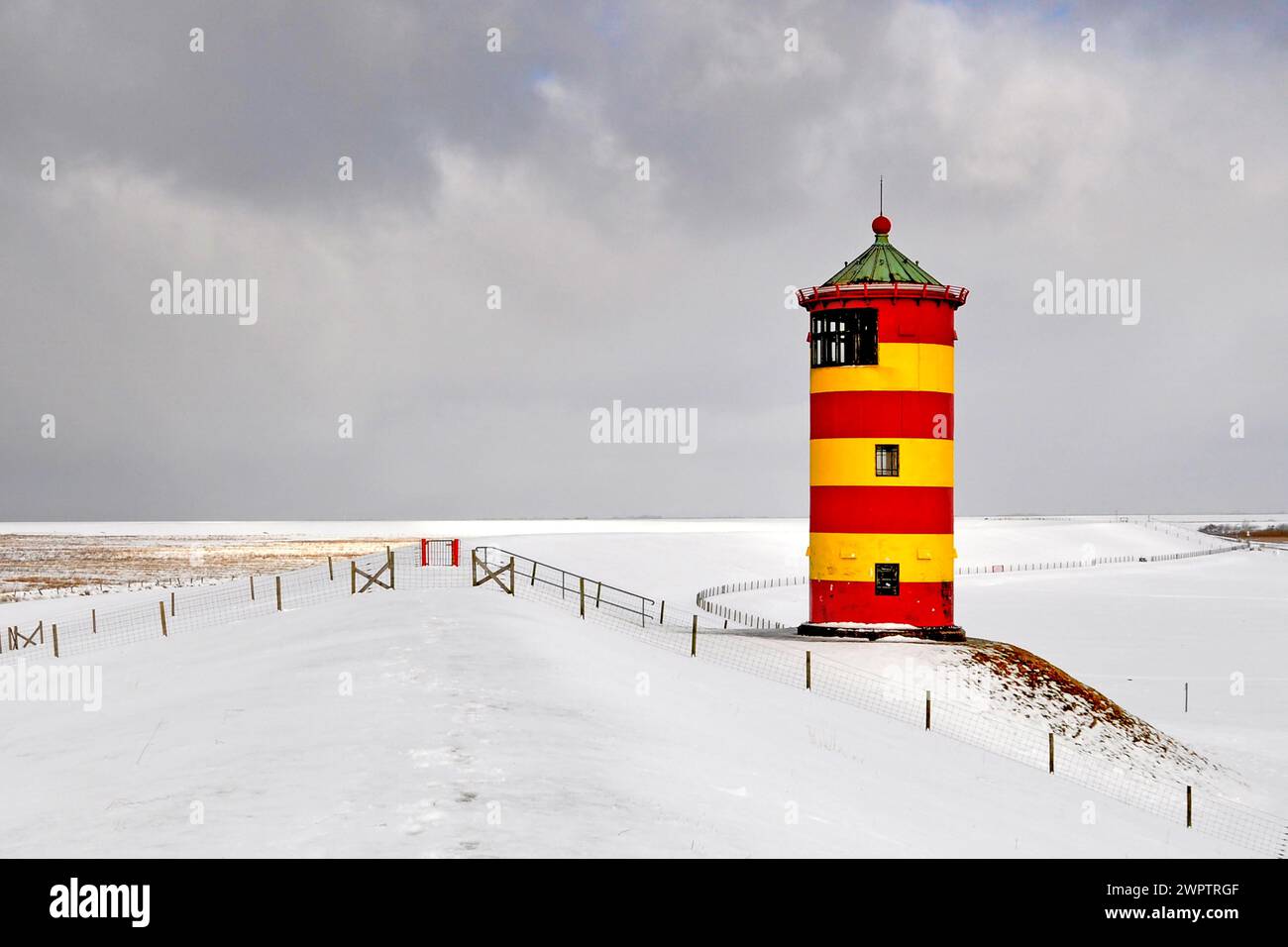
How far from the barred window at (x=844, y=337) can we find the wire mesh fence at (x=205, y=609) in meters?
13.6

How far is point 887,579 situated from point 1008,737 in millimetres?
7111

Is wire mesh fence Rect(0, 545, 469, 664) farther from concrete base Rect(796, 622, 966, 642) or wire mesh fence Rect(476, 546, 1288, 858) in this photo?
concrete base Rect(796, 622, 966, 642)

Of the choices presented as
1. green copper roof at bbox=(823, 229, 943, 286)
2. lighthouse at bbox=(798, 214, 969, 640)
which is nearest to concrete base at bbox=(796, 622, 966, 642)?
lighthouse at bbox=(798, 214, 969, 640)

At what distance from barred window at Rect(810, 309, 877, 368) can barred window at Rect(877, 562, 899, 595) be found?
19.4 feet

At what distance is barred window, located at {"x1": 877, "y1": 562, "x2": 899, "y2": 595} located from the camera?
32.8 m

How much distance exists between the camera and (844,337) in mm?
33062

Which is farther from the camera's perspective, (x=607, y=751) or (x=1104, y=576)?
(x=1104, y=576)

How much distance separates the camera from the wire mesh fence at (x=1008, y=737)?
23.2 m

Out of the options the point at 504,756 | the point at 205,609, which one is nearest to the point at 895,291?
the point at 504,756

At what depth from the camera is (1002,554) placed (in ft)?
382
